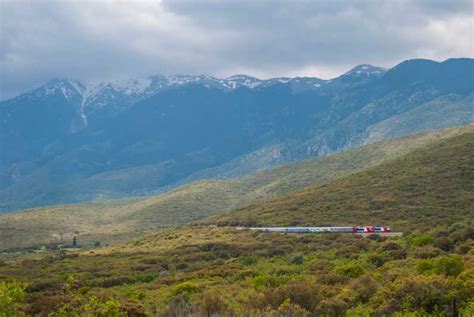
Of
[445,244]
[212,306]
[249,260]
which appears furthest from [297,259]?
[212,306]

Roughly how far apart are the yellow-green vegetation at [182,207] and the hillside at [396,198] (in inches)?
1079

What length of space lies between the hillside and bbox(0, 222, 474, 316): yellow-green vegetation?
8.66 meters

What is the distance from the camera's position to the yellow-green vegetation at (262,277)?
862 inches

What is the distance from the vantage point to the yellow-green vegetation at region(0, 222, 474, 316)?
21891mm

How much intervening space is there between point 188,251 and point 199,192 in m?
91.0

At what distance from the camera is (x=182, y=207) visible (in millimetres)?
135250

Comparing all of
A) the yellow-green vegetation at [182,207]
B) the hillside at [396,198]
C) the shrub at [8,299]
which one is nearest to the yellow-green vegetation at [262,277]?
the shrub at [8,299]

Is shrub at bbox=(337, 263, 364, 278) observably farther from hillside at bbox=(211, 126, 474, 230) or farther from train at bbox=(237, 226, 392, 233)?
train at bbox=(237, 226, 392, 233)

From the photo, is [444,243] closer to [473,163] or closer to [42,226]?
[473,163]

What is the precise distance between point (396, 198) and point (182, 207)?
2832 inches

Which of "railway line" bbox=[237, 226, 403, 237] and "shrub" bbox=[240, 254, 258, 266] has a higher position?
"railway line" bbox=[237, 226, 403, 237]

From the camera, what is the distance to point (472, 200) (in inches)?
2507

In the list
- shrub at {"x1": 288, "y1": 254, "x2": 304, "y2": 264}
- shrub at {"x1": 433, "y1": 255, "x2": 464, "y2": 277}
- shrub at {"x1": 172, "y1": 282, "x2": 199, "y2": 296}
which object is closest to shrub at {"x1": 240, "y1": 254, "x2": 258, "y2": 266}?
shrub at {"x1": 288, "y1": 254, "x2": 304, "y2": 264}

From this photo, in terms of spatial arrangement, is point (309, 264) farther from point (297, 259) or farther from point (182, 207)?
point (182, 207)
